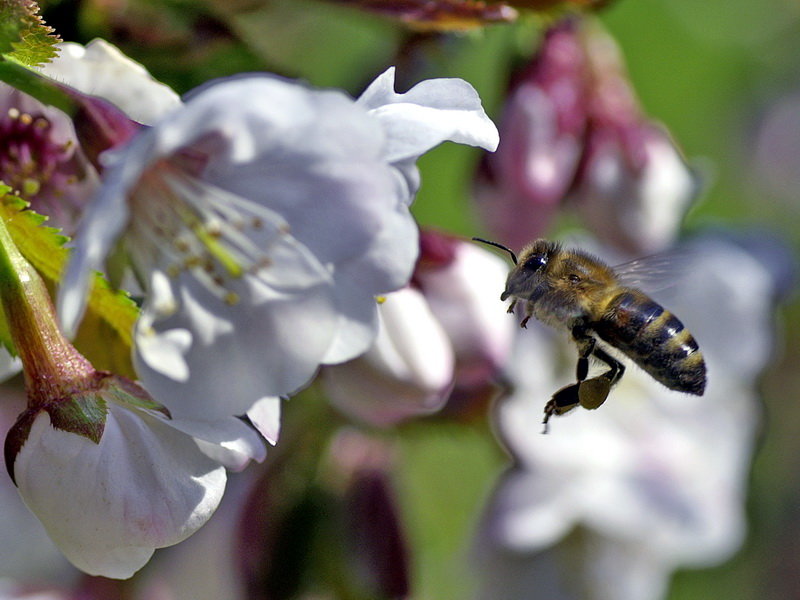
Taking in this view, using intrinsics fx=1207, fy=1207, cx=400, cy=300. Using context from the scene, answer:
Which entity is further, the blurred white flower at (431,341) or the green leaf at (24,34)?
the blurred white flower at (431,341)

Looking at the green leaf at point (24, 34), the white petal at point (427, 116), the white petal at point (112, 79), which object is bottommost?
the white petal at point (112, 79)

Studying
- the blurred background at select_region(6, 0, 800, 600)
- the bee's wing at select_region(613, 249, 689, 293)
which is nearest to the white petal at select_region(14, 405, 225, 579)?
the blurred background at select_region(6, 0, 800, 600)

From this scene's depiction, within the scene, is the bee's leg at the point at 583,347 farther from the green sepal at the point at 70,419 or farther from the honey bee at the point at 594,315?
the green sepal at the point at 70,419

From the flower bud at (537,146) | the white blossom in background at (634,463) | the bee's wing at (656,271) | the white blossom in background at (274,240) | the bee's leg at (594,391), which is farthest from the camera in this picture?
the white blossom in background at (634,463)

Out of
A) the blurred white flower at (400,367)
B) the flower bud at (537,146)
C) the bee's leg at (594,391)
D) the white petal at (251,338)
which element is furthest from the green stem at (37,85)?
the flower bud at (537,146)

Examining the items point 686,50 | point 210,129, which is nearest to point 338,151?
point 210,129

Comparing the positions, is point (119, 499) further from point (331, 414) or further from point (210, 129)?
point (331, 414)

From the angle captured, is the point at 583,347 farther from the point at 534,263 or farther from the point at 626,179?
the point at 626,179
